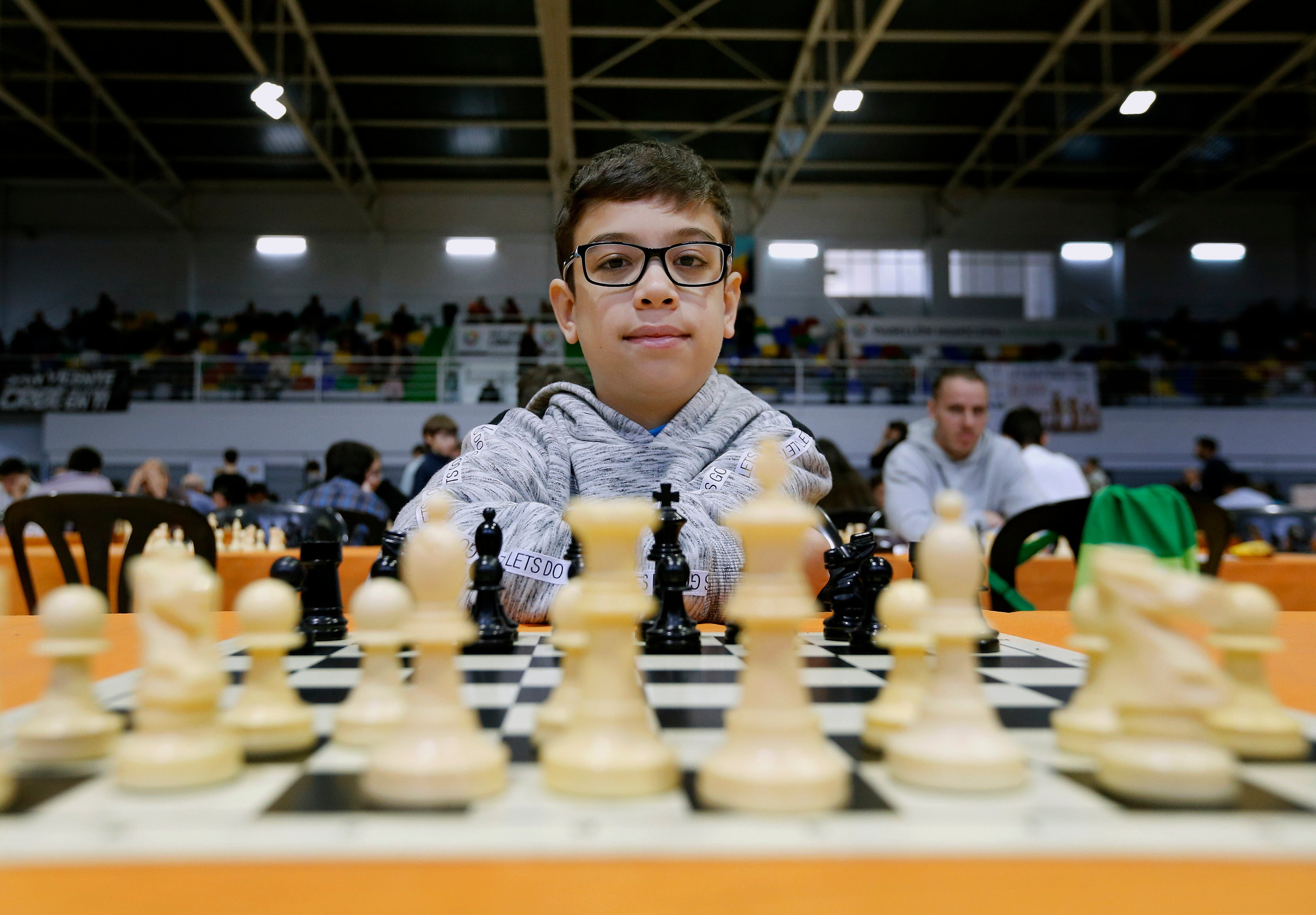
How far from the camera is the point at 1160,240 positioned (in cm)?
1334

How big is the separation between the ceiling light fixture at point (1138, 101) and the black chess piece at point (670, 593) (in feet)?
27.5

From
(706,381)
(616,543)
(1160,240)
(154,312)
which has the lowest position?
(616,543)

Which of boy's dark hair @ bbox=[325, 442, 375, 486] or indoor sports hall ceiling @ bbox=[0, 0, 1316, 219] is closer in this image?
boy's dark hair @ bbox=[325, 442, 375, 486]

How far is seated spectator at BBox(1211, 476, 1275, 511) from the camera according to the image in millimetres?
5293

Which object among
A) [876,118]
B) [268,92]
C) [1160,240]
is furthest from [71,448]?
[1160,240]

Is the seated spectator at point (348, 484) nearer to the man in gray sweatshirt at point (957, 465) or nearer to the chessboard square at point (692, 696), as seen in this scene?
the man in gray sweatshirt at point (957, 465)

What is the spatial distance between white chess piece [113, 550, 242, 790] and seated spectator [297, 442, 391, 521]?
3.29 meters

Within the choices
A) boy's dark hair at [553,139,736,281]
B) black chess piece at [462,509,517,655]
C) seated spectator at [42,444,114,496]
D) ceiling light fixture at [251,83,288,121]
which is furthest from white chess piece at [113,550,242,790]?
ceiling light fixture at [251,83,288,121]

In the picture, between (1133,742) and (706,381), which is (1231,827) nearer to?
(1133,742)

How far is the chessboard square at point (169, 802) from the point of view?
38 cm

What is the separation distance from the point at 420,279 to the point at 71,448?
197 inches

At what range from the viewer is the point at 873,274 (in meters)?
13.5

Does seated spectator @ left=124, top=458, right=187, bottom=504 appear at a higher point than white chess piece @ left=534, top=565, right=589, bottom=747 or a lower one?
higher

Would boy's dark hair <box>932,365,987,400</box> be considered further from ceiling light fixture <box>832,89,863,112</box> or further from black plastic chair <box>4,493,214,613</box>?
ceiling light fixture <box>832,89,863,112</box>
